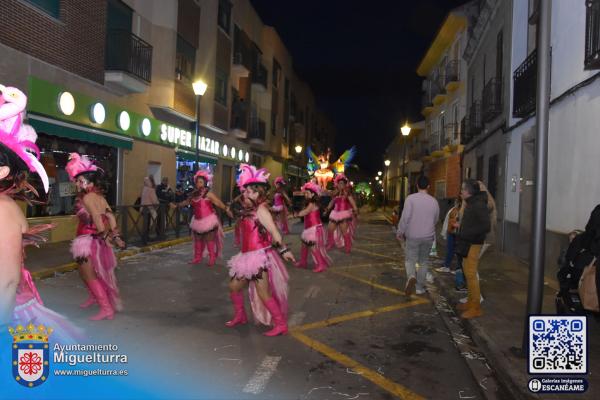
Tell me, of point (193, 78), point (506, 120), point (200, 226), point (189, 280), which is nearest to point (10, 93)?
point (189, 280)

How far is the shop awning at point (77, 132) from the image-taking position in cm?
1164

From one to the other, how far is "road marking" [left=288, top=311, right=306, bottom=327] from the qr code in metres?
2.96

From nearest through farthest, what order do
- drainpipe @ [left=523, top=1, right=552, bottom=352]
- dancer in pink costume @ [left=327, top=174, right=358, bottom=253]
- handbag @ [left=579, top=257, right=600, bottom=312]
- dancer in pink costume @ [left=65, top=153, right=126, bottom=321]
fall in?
handbag @ [left=579, top=257, right=600, bottom=312] → drainpipe @ [left=523, top=1, right=552, bottom=352] → dancer in pink costume @ [left=65, top=153, right=126, bottom=321] → dancer in pink costume @ [left=327, top=174, right=358, bottom=253]

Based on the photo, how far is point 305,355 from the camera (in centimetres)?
529

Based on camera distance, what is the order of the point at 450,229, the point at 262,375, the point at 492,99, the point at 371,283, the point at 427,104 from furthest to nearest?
1. the point at 427,104
2. the point at 492,99
3. the point at 450,229
4. the point at 371,283
5. the point at 262,375

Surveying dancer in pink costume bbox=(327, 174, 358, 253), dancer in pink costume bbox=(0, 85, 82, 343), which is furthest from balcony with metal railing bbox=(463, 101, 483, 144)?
dancer in pink costume bbox=(0, 85, 82, 343)

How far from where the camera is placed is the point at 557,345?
14.5 ft

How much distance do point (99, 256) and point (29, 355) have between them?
12.0 feet

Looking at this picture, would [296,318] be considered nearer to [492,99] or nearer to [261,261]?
[261,261]

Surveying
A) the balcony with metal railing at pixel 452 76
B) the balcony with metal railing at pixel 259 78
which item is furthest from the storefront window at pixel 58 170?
the balcony with metal railing at pixel 259 78

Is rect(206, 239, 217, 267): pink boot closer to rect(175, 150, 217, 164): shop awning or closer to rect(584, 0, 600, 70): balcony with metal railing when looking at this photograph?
rect(584, 0, 600, 70): balcony with metal railing

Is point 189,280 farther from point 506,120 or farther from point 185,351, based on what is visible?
point 506,120

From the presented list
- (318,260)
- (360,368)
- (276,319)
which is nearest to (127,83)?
(318,260)

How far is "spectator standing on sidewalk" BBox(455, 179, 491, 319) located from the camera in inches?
268
